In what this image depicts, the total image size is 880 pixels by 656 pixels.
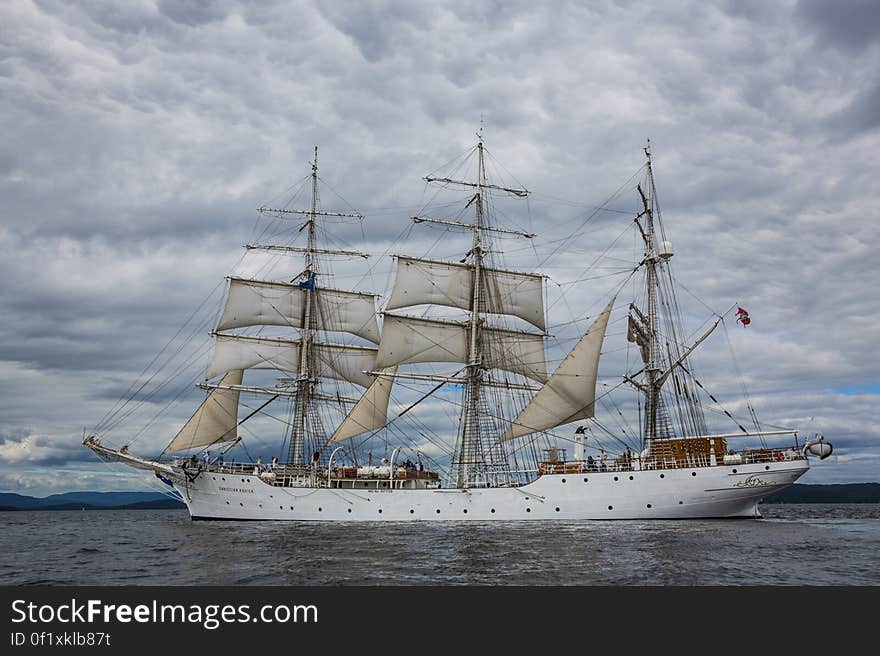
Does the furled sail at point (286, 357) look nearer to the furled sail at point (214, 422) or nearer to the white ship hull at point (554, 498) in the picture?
the furled sail at point (214, 422)

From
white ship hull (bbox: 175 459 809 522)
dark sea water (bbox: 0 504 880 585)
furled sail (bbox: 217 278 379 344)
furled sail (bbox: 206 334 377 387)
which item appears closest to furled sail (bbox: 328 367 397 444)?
furled sail (bbox: 206 334 377 387)

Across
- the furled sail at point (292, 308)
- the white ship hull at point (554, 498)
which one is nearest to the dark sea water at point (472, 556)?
the white ship hull at point (554, 498)

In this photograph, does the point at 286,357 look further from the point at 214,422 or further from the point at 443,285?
the point at 443,285

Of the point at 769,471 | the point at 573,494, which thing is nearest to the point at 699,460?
the point at 769,471

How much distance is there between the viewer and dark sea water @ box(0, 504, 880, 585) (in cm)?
2708

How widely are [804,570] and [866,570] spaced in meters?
2.87

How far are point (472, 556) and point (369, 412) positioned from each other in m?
33.5

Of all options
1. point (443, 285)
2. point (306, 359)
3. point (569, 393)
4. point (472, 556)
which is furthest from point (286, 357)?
point (472, 556)

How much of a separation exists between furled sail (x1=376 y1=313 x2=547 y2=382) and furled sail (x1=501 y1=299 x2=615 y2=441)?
23.7ft

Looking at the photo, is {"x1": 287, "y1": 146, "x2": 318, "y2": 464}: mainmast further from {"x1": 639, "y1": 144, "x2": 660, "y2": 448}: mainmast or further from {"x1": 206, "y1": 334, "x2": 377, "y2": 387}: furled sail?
{"x1": 639, "y1": 144, "x2": 660, "y2": 448}: mainmast

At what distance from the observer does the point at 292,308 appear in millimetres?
72375

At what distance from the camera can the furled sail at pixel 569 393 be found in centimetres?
5975

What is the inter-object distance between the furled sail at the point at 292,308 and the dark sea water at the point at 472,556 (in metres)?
25.5
